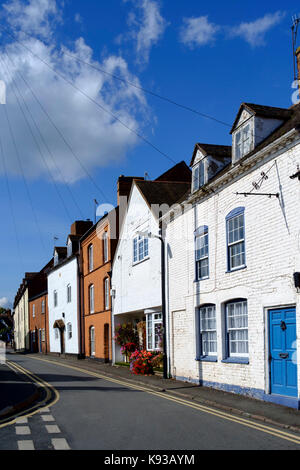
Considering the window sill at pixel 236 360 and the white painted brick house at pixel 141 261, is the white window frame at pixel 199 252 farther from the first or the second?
the white painted brick house at pixel 141 261

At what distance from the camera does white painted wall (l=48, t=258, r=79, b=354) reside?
137 feet

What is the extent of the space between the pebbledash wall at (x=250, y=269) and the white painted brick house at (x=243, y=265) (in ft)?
0.09

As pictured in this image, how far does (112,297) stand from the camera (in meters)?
31.8

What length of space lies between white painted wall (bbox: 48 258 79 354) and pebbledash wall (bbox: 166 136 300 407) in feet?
69.5

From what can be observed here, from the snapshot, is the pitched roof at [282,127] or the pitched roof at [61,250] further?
the pitched roof at [61,250]

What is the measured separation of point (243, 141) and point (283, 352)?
7027mm

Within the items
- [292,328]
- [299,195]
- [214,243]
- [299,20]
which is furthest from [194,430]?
[299,20]

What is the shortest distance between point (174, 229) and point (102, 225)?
Result: 12.7 metres

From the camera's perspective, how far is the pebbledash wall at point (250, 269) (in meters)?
14.0

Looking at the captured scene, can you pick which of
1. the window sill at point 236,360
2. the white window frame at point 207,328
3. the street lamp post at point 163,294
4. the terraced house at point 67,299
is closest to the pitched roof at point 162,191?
the street lamp post at point 163,294

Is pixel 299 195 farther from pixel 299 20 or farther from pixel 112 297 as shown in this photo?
pixel 112 297

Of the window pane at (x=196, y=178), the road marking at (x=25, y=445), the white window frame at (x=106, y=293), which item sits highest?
the window pane at (x=196, y=178)

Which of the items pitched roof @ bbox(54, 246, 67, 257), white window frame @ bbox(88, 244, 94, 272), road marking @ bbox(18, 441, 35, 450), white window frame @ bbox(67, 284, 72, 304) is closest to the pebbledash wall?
road marking @ bbox(18, 441, 35, 450)

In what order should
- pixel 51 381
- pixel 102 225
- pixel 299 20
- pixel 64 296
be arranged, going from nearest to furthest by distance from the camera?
1. pixel 299 20
2. pixel 51 381
3. pixel 102 225
4. pixel 64 296
